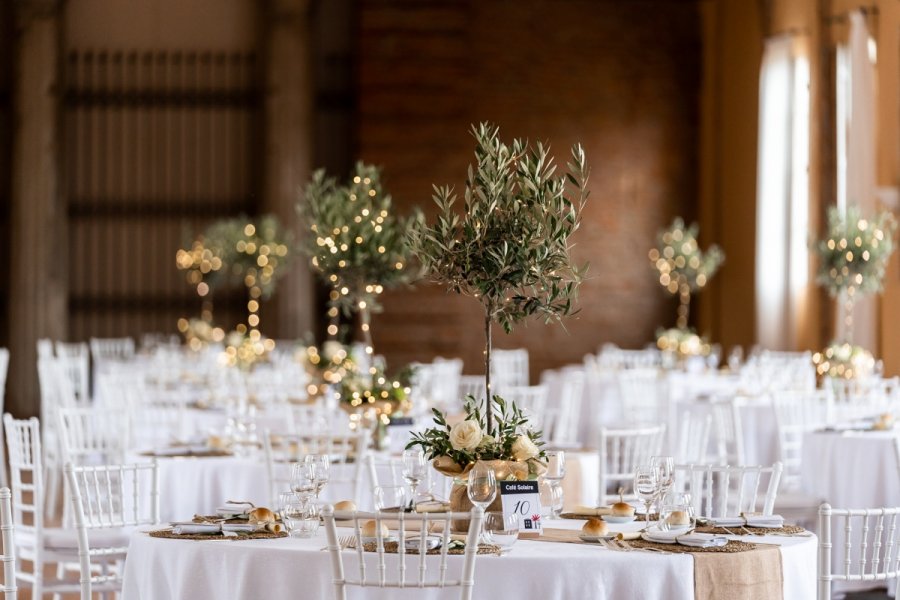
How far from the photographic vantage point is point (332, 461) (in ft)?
19.7

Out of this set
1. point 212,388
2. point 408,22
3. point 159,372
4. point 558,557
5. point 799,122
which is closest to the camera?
point 558,557

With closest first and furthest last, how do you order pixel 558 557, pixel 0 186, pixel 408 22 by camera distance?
pixel 558 557, pixel 408 22, pixel 0 186

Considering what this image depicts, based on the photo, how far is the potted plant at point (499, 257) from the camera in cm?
425

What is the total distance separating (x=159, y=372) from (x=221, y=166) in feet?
17.0

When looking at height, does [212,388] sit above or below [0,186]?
below

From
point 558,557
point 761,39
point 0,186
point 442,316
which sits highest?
point 761,39

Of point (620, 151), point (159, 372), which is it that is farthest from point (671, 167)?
point (159, 372)

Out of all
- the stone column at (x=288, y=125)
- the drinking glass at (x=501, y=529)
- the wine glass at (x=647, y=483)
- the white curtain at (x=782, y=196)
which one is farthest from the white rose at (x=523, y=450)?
the stone column at (x=288, y=125)

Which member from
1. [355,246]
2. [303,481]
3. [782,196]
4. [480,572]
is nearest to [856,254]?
[782,196]

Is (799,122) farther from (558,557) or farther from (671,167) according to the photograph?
(558,557)

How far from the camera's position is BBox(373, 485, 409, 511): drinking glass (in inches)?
162

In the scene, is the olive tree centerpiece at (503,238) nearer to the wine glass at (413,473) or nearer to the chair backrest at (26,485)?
the wine glass at (413,473)

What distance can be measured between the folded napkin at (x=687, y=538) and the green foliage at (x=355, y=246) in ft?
12.5

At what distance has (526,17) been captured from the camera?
620 inches
